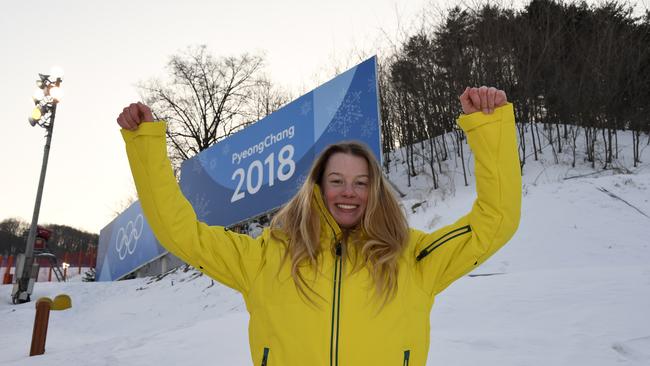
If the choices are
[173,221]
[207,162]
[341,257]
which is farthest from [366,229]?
[207,162]

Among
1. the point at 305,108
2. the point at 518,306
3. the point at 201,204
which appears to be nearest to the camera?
the point at 518,306

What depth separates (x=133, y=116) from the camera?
1525mm

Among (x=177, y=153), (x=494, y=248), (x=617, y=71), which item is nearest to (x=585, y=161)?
(x=617, y=71)

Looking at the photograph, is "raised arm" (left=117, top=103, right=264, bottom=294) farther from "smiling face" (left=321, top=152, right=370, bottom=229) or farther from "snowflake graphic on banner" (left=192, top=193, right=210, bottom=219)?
"snowflake graphic on banner" (left=192, top=193, right=210, bottom=219)

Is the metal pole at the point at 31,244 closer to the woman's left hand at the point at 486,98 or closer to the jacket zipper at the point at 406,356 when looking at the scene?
the jacket zipper at the point at 406,356

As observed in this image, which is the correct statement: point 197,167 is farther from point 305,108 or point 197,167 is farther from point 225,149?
point 305,108

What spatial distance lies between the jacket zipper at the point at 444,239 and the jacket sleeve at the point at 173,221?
1.79ft

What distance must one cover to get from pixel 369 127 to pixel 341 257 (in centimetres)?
548

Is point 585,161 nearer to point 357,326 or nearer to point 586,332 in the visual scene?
point 586,332

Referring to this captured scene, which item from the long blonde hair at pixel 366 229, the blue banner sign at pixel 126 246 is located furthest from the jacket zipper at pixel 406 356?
the blue banner sign at pixel 126 246

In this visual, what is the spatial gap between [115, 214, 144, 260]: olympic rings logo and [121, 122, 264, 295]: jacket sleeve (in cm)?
1280

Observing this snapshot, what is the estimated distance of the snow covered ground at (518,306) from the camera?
338cm

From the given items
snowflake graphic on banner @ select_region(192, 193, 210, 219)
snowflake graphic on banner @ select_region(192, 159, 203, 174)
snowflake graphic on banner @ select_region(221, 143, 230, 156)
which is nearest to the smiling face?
snowflake graphic on banner @ select_region(221, 143, 230, 156)

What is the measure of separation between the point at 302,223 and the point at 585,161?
405 inches
